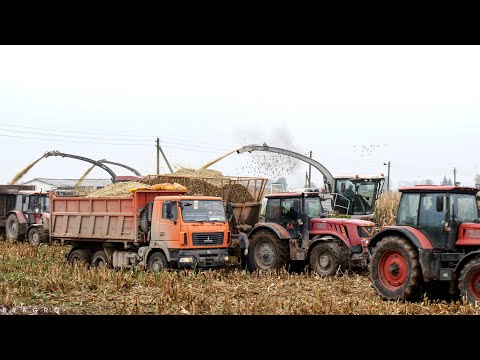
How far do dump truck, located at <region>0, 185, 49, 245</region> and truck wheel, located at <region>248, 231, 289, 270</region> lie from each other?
31.4 ft

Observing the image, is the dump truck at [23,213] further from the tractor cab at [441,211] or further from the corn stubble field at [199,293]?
the tractor cab at [441,211]

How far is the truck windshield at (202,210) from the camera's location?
1455cm

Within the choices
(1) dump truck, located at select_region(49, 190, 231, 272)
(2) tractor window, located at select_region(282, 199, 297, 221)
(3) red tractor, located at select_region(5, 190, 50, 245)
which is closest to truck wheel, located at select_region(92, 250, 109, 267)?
(1) dump truck, located at select_region(49, 190, 231, 272)

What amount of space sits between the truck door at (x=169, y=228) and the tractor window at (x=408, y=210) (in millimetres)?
5187

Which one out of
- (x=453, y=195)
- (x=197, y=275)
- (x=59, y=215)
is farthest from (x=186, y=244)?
(x=453, y=195)

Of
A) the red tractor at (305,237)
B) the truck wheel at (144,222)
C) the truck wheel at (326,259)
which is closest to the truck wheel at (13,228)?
the truck wheel at (144,222)

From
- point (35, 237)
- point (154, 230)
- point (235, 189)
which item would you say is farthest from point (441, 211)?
point (35, 237)

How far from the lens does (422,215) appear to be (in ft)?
35.7

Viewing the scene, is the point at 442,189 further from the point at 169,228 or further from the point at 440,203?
the point at 169,228

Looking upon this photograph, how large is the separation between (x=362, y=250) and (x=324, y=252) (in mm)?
848

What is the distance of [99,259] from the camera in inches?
646

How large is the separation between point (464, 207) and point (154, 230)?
22.8 feet

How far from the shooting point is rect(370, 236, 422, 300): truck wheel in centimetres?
1056

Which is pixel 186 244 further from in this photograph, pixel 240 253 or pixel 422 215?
pixel 422 215
